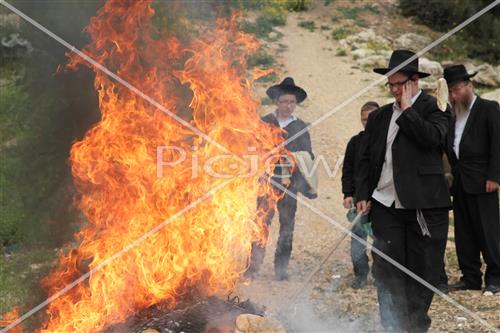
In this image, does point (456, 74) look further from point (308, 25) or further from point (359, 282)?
point (308, 25)

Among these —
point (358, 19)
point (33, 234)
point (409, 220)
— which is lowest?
point (33, 234)

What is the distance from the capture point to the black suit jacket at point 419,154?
501cm

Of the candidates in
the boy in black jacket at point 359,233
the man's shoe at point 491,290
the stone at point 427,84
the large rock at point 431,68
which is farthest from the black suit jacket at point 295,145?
the large rock at point 431,68

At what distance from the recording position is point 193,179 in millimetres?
5855

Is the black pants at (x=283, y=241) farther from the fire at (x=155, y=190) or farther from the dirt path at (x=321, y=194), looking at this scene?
the fire at (x=155, y=190)

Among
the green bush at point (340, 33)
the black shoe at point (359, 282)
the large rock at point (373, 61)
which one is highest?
the green bush at point (340, 33)

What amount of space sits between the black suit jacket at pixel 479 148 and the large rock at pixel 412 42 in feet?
53.0

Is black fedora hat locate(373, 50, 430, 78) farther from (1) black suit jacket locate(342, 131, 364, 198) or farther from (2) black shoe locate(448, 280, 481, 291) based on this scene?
(2) black shoe locate(448, 280, 481, 291)

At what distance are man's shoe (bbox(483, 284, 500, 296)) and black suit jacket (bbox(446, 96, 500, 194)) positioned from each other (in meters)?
1.00

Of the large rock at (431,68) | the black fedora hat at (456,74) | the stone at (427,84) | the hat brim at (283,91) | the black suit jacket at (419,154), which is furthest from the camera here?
the large rock at (431,68)

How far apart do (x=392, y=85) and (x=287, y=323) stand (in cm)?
221

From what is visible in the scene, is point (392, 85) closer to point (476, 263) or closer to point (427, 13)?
point (476, 263)

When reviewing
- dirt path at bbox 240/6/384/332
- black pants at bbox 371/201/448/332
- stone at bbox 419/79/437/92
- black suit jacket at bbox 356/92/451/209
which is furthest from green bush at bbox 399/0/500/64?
→ black pants at bbox 371/201/448/332

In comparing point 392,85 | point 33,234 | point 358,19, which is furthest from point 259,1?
point 392,85
